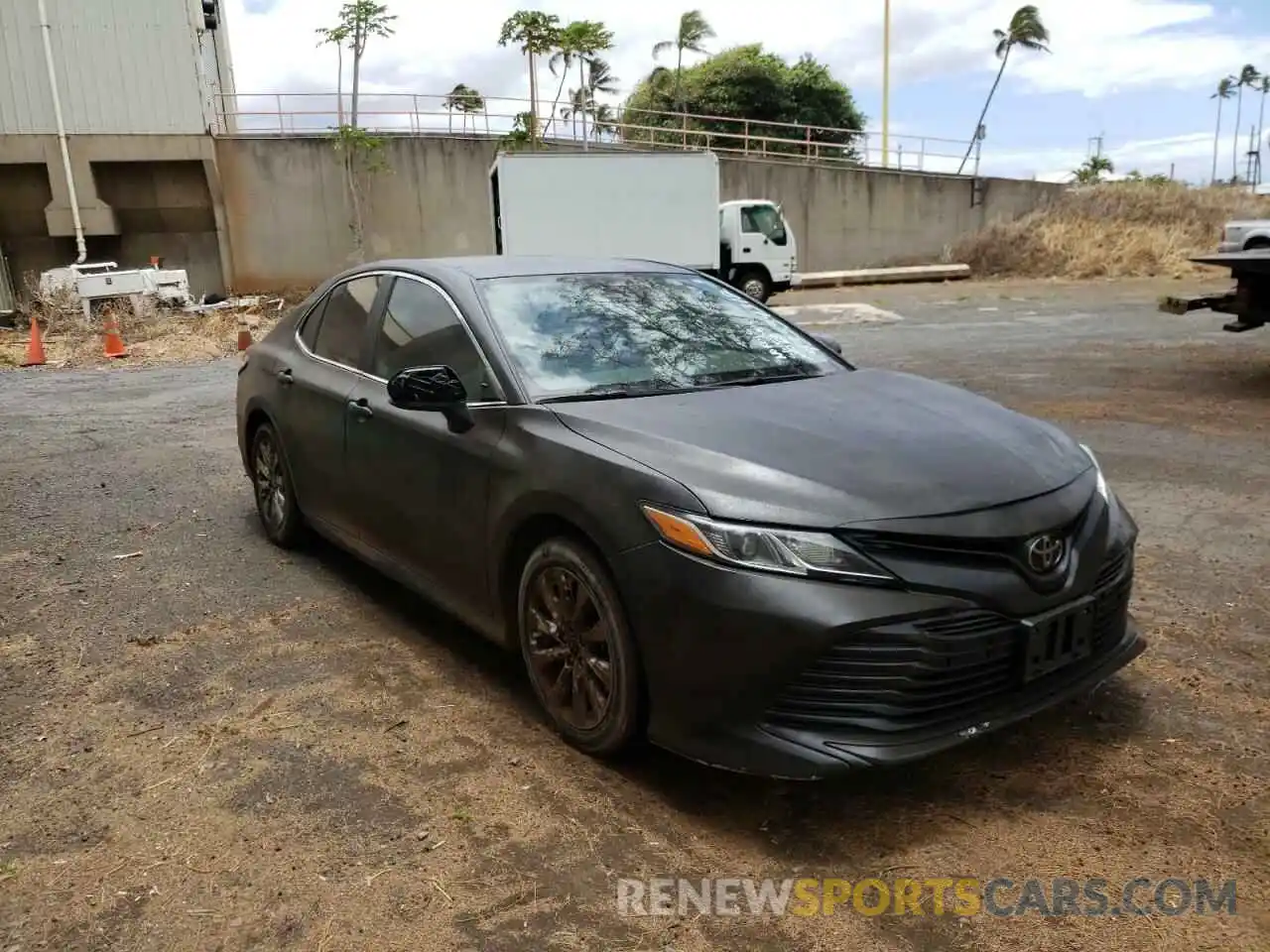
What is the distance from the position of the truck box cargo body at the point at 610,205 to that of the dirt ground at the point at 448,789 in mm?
14790

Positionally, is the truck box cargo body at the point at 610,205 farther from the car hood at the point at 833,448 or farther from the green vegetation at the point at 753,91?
the green vegetation at the point at 753,91

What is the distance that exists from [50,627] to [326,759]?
1.95 meters

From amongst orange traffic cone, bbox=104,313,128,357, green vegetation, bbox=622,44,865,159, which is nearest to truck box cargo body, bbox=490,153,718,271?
orange traffic cone, bbox=104,313,128,357

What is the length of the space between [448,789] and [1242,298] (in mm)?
8937

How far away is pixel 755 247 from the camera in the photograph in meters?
→ 21.8

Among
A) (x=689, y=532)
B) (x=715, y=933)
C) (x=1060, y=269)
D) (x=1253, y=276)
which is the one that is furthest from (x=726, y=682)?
(x=1060, y=269)

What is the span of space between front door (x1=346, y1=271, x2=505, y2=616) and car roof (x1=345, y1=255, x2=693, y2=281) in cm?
9

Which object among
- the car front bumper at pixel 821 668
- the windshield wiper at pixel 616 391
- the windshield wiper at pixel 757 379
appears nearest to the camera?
the car front bumper at pixel 821 668

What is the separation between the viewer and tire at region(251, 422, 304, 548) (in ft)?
16.9

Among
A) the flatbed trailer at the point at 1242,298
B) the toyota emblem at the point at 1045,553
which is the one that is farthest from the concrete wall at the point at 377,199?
the toyota emblem at the point at 1045,553

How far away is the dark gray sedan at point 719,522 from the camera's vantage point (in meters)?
2.58

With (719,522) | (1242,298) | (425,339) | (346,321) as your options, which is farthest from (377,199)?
(719,522)

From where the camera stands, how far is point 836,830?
277cm

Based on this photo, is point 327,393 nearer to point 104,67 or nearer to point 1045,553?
point 1045,553
